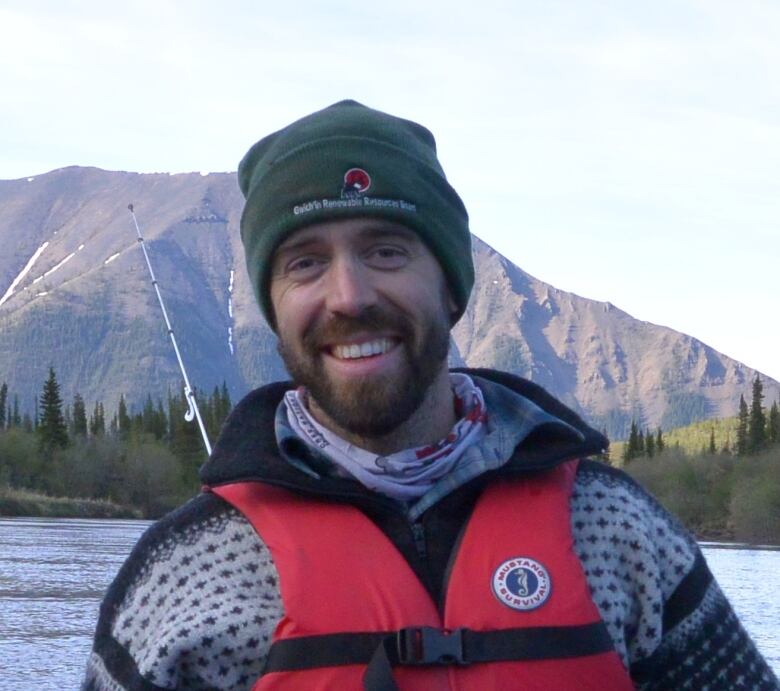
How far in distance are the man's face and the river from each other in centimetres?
985

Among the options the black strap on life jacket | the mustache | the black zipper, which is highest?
the mustache

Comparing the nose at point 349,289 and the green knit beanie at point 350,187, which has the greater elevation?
the green knit beanie at point 350,187

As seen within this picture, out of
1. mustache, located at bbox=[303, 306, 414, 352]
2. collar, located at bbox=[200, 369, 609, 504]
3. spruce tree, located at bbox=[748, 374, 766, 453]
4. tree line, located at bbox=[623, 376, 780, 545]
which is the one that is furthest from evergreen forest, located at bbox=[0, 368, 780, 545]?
mustache, located at bbox=[303, 306, 414, 352]

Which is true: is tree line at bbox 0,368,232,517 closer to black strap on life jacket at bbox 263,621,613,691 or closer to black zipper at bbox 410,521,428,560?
black zipper at bbox 410,521,428,560

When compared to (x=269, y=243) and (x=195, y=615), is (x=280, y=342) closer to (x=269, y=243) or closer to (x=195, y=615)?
(x=269, y=243)

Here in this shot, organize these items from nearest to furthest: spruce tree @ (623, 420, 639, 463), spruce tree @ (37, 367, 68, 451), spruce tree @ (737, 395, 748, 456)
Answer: spruce tree @ (37, 367, 68, 451), spruce tree @ (737, 395, 748, 456), spruce tree @ (623, 420, 639, 463)

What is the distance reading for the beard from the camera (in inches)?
121

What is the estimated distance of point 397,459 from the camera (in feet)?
10.1

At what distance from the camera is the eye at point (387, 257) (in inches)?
122

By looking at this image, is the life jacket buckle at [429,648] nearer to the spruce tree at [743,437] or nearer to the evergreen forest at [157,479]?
the evergreen forest at [157,479]

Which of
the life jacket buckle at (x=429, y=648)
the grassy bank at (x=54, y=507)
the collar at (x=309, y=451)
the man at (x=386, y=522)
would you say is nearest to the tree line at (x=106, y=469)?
the grassy bank at (x=54, y=507)

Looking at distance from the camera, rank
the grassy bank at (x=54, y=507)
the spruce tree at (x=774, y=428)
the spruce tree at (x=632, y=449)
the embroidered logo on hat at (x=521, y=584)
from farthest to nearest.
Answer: the spruce tree at (x=632, y=449), the spruce tree at (x=774, y=428), the grassy bank at (x=54, y=507), the embroidered logo on hat at (x=521, y=584)

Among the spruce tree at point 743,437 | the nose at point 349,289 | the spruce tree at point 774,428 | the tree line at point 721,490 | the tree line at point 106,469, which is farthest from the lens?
the spruce tree at point 774,428

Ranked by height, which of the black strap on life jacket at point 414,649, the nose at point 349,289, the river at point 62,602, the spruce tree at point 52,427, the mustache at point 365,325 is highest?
the nose at point 349,289
